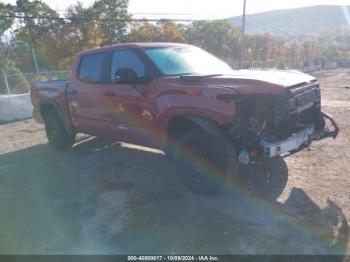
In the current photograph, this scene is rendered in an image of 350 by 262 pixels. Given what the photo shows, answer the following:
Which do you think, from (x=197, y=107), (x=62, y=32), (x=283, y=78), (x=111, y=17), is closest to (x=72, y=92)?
(x=197, y=107)

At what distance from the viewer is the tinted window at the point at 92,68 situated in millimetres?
5824

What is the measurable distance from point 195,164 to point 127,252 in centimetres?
151

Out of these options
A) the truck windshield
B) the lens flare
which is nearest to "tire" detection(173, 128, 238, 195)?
the truck windshield

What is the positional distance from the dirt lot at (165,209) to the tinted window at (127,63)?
1606 mm

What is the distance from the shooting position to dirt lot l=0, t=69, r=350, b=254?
3559 millimetres

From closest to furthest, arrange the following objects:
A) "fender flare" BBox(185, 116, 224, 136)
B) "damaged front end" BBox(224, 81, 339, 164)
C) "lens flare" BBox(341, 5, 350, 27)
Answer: "damaged front end" BBox(224, 81, 339, 164)
"fender flare" BBox(185, 116, 224, 136)
"lens flare" BBox(341, 5, 350, 27)

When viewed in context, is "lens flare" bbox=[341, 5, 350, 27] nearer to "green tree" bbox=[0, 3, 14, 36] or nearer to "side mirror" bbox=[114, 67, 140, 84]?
"green tree" bbox=[0, 3, 14, 36]

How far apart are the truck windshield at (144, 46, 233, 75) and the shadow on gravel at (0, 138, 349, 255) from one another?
1.58m

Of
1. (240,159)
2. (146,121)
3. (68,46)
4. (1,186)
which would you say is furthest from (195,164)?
(68,46)

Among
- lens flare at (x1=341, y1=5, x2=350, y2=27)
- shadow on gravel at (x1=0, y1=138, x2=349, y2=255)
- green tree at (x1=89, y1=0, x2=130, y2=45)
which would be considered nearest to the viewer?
shadow on gravel at (x1=0, y1=138, x2=349, y2=255)

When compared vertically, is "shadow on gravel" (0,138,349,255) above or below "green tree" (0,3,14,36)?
below

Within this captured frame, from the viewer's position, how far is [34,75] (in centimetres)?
1568

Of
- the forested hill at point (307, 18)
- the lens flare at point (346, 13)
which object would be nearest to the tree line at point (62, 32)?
the forested hill at point (307, 18)

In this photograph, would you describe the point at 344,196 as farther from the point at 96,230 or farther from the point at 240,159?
the point at 96,230
